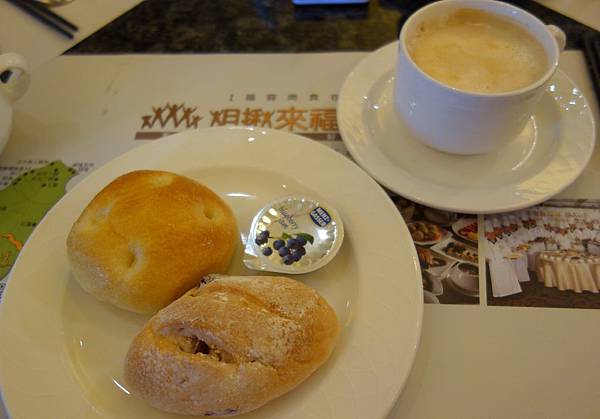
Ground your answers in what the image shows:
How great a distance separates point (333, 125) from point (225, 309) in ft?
2.11

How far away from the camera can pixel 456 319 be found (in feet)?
2.86

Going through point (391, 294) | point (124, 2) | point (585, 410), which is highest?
point (124, 2)

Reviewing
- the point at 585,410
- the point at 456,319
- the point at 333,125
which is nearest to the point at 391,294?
the point at 456,319

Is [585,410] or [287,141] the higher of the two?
[287,141]

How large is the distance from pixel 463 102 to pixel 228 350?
2.01 feet

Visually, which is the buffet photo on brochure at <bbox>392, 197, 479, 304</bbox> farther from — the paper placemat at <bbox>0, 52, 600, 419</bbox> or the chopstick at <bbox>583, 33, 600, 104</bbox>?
the chopstick at <bbox>583, 33, 600, 104</bbox>

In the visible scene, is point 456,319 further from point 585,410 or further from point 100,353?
point 100,353

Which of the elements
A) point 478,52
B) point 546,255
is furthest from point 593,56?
point 546,255

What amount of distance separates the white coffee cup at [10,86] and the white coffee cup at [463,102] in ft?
2.97

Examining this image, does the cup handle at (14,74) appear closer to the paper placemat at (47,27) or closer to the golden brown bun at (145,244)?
the paper placemat at (47,27)

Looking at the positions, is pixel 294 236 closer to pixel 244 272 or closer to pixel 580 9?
pixel 244 272

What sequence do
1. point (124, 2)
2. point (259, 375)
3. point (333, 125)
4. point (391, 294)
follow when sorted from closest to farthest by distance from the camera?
point (259, 375)
point (391, 294)
point (333, 125)
point (124, 2)

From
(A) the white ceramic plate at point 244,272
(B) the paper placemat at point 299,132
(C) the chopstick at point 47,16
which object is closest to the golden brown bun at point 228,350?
(A) the white ceramic plate at point 244,272

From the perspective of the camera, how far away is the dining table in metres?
0.79
